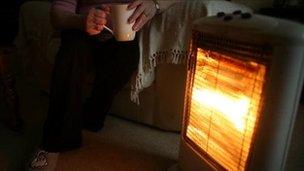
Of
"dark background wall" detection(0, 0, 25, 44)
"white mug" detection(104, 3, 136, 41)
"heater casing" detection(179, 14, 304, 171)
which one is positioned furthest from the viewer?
"dark background wall" detection(0, 0, 25, 44)

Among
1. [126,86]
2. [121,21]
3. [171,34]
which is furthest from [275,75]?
[126,86]

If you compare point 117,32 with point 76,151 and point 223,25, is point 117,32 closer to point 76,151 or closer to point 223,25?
point 223,25

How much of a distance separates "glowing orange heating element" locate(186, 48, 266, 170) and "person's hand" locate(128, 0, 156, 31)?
0.70 ft

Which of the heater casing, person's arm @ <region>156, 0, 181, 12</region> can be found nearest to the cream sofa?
person's arm @ <region>156, 0, 181, 12</region>

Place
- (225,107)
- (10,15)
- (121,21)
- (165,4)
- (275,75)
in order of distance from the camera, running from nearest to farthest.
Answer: (275,75) → (225,107) → (121,21) → (165,4) → (10,15)

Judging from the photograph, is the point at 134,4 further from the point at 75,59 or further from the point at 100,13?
the point at 75,59

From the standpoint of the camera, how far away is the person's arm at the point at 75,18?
99 cm

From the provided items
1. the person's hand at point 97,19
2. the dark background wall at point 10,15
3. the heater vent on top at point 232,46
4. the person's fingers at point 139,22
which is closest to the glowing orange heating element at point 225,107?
the heater vent on top at point 232,46

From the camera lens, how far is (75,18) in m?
1.10

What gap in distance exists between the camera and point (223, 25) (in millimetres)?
771

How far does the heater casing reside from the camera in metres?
0.65

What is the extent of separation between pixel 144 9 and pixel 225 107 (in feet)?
1.43

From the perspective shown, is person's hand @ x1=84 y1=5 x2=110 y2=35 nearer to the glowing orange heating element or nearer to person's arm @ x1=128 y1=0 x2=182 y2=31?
person's arm @ x1=128 y1=0 x2=182 y2=31

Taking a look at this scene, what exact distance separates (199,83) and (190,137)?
6.9 inches
